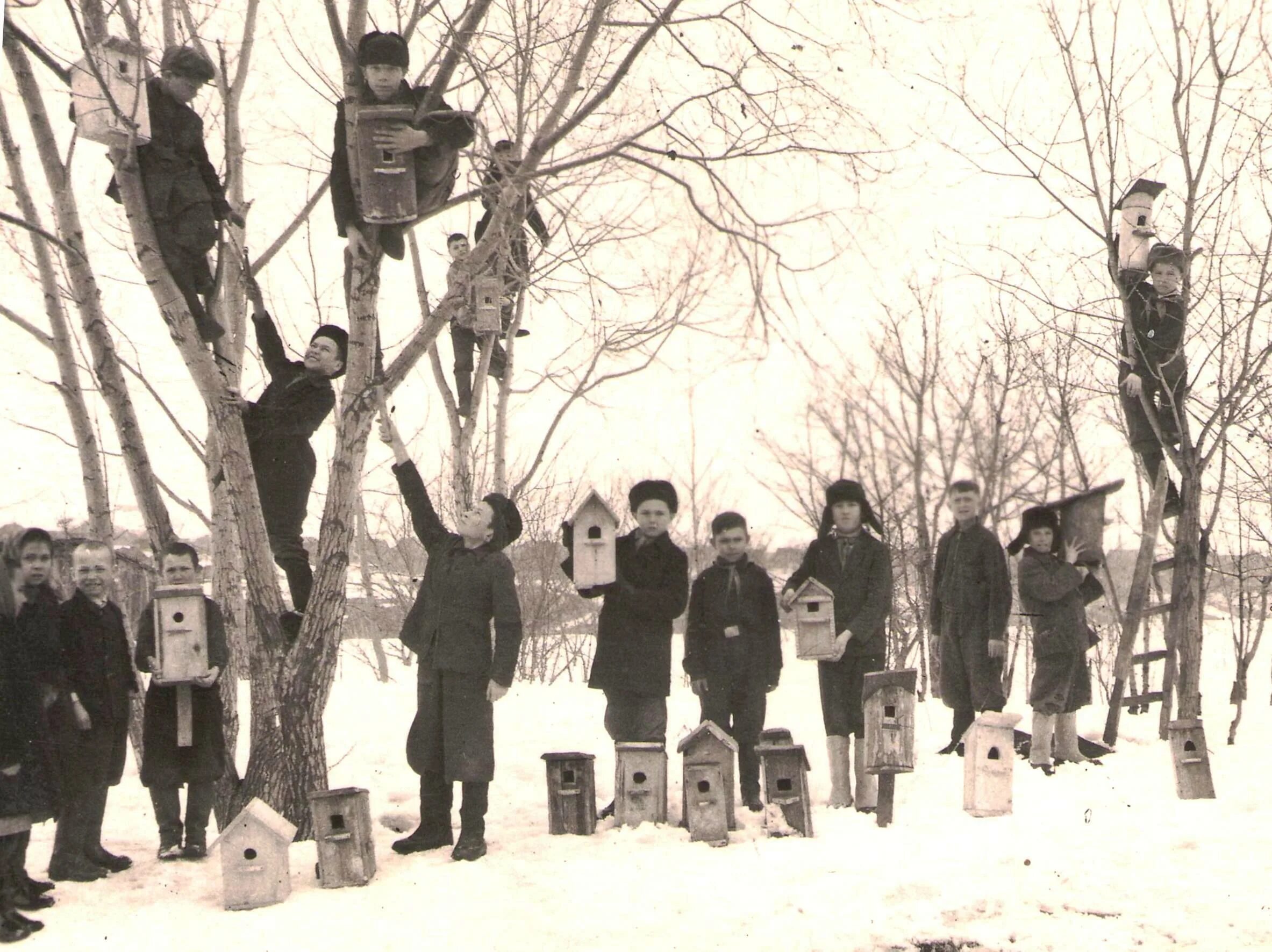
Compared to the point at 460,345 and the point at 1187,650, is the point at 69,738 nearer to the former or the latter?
the point at 460,345

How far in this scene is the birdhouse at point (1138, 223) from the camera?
24.1 feet

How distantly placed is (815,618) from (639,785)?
119 cm

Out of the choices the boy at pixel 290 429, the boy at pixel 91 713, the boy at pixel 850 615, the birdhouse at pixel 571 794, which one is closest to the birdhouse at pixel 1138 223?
the boy at pixel 850 615

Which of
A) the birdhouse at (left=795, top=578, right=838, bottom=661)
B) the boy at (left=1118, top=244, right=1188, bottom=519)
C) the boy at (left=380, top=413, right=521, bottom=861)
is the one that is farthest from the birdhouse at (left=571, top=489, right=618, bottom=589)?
the boy at (left=1118, top=244, right=1188, bottom=519)

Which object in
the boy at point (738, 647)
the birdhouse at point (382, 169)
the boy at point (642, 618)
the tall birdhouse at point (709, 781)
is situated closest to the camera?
the birdhouse at point (382, 169)

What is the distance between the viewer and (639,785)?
18.8ft

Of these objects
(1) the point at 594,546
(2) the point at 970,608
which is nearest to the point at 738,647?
(1) the point at 594,546

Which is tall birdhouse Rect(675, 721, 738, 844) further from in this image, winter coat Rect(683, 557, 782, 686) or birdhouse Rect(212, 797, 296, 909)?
birdhouse Rect(212, 797, 296, 909)

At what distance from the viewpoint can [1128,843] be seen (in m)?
5.19

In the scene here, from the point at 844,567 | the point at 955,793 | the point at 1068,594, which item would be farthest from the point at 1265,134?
the point at 955,793

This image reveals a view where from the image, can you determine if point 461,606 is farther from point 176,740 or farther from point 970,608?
point 970,608

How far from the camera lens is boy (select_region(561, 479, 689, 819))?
596 centimetres

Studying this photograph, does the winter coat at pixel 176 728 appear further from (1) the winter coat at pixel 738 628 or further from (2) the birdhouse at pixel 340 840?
(1) the winter coat at pixel 738 628

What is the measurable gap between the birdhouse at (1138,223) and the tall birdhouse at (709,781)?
4183 mm
